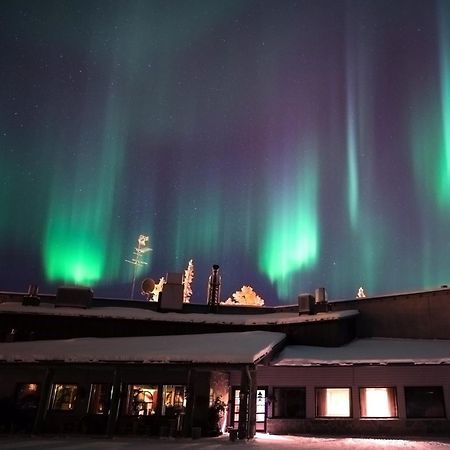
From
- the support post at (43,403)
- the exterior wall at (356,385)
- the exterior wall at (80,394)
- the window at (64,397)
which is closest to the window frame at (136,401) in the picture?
the exterior wall at (80,394)

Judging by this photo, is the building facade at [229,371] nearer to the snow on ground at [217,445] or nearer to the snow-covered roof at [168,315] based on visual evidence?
the snow-covered roof at [168,315]

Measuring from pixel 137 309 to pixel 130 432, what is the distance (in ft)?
26.2

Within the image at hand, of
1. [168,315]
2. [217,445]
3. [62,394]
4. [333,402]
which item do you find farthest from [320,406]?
[62,394]

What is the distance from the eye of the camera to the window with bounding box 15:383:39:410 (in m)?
21.0

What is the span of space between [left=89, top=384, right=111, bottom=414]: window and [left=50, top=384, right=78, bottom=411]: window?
0.77 m

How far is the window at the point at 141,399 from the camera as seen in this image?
20609mm

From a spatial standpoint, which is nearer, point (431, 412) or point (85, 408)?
point (431, 412)

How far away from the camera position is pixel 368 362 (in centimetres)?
1895

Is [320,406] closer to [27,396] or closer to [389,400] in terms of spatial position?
[389,400]

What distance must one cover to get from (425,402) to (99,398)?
1377cm

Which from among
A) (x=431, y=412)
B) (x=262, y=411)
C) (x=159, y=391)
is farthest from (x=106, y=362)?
(x=431, y=412)

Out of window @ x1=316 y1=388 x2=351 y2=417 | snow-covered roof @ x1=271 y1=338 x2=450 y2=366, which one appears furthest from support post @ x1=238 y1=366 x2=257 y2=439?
window @ x1=316 y1=388 x2=351 y2=417

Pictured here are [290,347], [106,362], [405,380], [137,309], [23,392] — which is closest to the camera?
[106,362]

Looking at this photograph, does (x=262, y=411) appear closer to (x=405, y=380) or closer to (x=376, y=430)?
(x=376, y=430)
